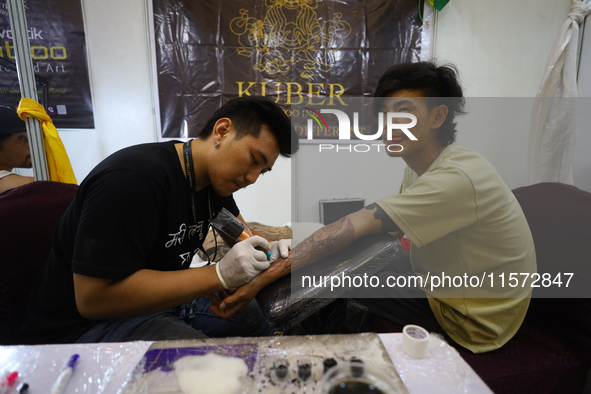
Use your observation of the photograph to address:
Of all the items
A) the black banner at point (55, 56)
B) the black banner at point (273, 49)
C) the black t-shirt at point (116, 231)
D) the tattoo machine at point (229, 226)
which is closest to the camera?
the black t-shirt at point (116, 231)

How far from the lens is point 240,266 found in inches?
38.3

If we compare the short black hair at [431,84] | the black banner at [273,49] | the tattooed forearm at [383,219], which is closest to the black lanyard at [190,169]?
the tattooed forearm at [383,219]

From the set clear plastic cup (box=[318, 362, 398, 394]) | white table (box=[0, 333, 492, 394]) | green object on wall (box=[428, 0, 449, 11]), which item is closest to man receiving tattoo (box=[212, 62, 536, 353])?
white table (box=[0, 333, 492, 394])

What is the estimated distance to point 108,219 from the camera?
767mm

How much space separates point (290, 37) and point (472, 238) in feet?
7.44

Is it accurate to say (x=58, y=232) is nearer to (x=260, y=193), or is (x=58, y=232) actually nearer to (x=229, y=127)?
(x=229, y=127)

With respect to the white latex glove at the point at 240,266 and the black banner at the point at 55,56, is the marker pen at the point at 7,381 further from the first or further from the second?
the black banner at the point at 55,56

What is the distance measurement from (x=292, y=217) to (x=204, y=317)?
5.37 ft

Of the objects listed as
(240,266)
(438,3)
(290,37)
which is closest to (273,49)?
(290,37)

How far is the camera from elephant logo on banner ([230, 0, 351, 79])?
2.48 meters

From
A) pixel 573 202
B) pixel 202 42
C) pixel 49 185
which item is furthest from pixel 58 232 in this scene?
pixel 202 42

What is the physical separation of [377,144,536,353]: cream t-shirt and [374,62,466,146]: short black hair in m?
0.29

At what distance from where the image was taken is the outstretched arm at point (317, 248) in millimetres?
1021

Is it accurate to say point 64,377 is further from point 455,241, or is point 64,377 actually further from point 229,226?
point 455,241
